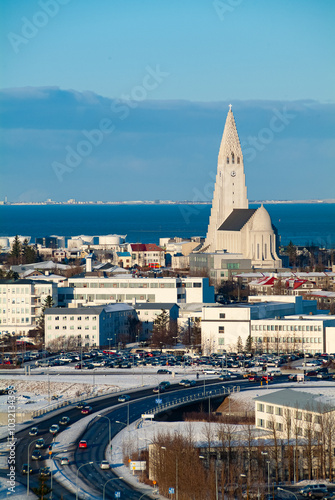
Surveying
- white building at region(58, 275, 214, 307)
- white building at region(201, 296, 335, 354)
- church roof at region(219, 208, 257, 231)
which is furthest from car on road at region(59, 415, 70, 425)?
church roof at region(219, 208, 257, 231)

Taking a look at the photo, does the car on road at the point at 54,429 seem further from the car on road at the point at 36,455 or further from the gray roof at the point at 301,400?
the gray roof at the point at 301,400

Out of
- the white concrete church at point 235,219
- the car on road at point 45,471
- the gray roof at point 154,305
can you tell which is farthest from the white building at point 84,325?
the white concrete church at point 235,219

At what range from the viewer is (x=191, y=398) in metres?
38.3

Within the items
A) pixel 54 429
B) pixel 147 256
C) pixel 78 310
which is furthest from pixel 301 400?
pixel 147 256

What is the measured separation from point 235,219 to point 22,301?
1309 inches

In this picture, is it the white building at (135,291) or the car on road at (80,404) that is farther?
the white building at (135,291)

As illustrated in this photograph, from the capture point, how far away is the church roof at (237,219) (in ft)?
290

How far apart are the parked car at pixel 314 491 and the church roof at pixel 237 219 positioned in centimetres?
5987

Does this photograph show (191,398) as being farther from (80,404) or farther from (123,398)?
(80,404)

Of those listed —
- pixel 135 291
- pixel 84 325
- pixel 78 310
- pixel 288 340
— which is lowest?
pixel 288 340

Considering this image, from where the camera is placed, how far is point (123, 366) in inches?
1845

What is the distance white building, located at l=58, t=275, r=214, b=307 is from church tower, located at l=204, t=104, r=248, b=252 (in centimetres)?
3255

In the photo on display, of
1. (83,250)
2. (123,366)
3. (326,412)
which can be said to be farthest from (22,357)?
(83,250)

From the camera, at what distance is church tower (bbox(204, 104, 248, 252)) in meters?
94.8
